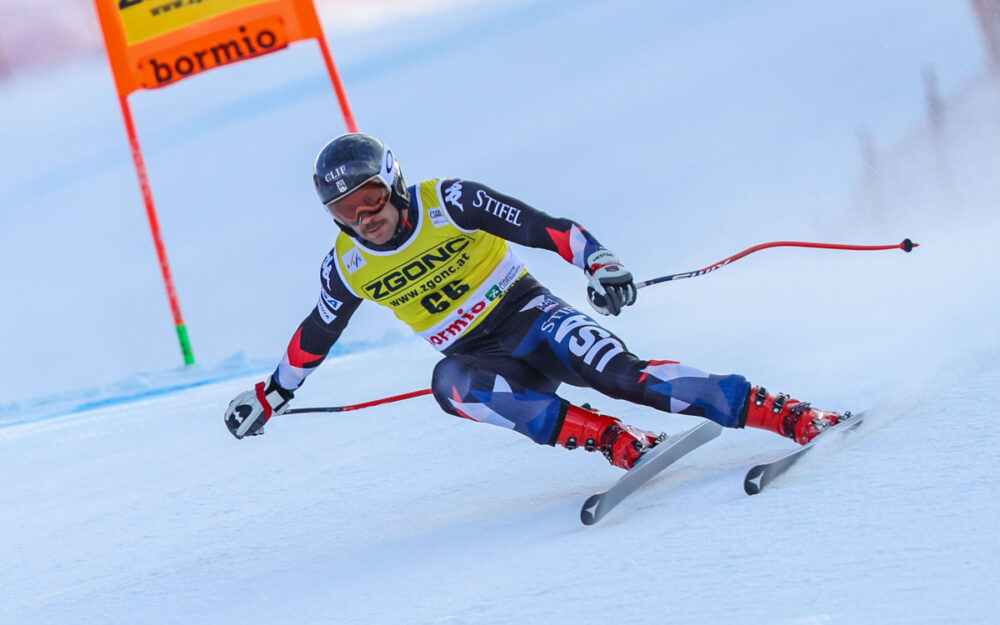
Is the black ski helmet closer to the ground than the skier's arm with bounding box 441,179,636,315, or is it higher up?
higher up

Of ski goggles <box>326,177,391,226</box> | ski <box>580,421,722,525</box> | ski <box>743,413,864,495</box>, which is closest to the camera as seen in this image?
ski <box>743,413,864,495</box>

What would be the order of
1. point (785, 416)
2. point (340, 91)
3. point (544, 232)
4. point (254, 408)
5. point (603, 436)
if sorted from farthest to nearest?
point (340, 91), point (254, 408), point (544, 232), point (603, 436), point (785, 416)

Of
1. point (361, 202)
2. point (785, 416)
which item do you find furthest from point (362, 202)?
point (785, 416)

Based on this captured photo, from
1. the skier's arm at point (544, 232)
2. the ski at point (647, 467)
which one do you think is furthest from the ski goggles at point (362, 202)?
the ski at point (647, 467)

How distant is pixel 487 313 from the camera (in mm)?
2775

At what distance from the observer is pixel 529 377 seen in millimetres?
2693

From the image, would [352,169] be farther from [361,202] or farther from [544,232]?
[544,232]

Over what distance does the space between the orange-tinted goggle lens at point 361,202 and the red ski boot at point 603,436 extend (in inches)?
28.0

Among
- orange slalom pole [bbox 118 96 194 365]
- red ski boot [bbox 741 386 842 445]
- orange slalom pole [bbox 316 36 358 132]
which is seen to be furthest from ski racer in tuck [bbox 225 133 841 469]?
Result: orange slalom pole [bbox 118 96 194 365]

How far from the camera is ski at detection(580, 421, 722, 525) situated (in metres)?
2.13

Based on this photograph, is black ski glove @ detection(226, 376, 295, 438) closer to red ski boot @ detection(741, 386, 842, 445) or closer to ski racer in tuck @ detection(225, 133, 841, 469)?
ski racer in tuck @ detection(225, 133, 841, 469)

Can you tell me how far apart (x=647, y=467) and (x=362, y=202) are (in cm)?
98

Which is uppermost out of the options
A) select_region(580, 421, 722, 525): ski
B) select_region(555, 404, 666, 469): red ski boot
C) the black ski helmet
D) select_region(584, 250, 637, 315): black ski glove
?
the black ski helmet

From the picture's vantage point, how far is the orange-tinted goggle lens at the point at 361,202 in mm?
2615
